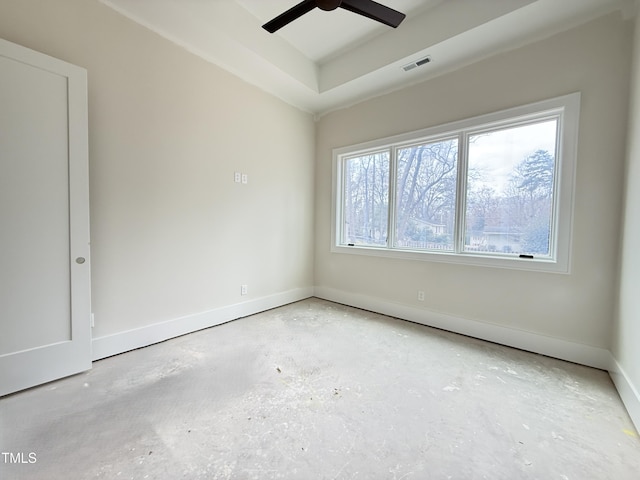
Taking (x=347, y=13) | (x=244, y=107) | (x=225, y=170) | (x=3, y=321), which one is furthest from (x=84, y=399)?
(x=347, y=13)

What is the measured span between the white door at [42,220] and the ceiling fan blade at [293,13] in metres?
1.49

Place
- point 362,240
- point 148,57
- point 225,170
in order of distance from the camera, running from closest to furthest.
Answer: point 148,57 < point 225,170 < point 362,240

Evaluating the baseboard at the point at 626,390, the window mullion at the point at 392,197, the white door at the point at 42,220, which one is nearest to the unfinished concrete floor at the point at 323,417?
the baseboard at the point at 626,390

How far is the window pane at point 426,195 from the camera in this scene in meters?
3.06

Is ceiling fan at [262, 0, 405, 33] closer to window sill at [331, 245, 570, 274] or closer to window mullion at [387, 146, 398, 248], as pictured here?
window mullion at [387, 146, 398, 248]

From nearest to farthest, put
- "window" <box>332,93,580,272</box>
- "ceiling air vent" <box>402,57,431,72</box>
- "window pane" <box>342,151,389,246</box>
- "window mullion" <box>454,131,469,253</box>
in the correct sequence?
"window" <box>332,93,580,272</box>
"ceiling air vent" <box>402,57,431,72</box>
"window mullion" <box>454,131,469,253</box>
"window pane" <box>342,151,389,246</box>

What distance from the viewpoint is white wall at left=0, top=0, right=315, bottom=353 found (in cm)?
219

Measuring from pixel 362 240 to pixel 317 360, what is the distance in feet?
6.53

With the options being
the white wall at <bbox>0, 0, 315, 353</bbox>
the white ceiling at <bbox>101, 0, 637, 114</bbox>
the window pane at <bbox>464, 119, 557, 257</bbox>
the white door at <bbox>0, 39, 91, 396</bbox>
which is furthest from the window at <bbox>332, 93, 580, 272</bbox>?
the white door at <bbox>0, 39, 91, 396</bbox>

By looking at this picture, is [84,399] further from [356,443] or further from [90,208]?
[356,443]

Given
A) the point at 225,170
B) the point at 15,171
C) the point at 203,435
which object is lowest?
the point at 203,435

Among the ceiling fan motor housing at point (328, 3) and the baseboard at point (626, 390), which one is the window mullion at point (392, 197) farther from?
the baseboard at point (626, 390)

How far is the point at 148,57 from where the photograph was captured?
8.06 feet

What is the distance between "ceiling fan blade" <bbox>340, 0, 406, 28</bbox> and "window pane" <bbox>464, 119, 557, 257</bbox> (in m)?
1.49
